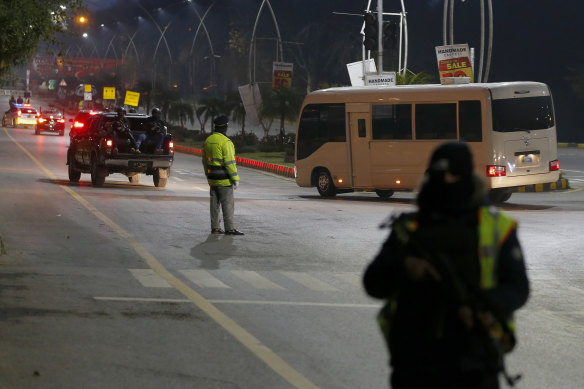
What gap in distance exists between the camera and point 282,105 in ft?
202

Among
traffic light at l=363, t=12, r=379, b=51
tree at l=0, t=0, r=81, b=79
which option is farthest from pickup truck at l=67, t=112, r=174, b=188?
tree at l=0, t=0, r=81, b=79

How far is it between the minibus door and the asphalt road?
4.71 meters

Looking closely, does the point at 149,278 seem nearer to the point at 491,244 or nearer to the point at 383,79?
the point at 491,244

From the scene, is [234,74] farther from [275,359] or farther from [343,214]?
[275,359]

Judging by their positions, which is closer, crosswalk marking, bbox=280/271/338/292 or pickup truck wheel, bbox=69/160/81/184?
crosswalk marking, bbox=280/271/338/292

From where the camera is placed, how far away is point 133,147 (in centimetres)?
3005

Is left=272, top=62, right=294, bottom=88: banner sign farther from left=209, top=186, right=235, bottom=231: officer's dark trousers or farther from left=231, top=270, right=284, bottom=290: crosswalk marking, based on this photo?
left=231, top=270, right=284, bottom=290: crosswalk marking

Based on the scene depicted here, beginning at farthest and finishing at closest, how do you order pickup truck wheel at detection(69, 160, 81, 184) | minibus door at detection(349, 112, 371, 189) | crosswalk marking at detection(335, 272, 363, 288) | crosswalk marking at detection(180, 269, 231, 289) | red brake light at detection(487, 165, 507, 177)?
pickup truck wheel at detection(69, 160, 81, 184) < minibus door at detection(349, 112, 371, 189) < red brake light at detection(487, 165, 507, 177) < crosswalk marking at detection(335, 272, 363, 288) < crosswalk marking at detection(180, 269, 231, 289)

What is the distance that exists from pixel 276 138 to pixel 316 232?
47590mm

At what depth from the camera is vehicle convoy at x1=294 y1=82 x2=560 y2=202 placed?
26984 mm

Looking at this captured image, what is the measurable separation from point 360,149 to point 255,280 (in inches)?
646

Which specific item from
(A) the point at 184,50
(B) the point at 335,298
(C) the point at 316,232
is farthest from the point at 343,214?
(A) the point at 184,50

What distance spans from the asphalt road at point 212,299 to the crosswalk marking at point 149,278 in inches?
0.9

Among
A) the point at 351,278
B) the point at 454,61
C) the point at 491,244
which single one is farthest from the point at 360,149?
the point at 491,244
